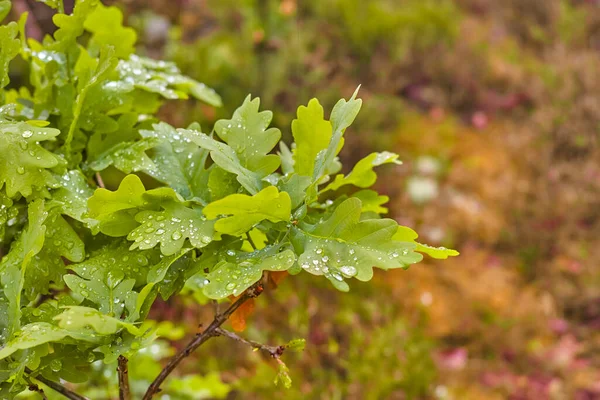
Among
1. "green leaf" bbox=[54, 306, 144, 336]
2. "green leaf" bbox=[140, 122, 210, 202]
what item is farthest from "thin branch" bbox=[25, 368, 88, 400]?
"green leaf" bbox=[140, 122, 210, 202]

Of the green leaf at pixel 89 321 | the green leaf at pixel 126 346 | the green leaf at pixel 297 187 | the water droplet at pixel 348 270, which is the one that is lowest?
the green leaf at pixel 126 346

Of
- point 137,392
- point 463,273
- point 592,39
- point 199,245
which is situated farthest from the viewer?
point 592,39

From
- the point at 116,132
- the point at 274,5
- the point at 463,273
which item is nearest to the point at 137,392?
the point at 116,132

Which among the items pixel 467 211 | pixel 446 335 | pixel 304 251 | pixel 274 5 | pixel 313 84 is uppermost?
pixel 304 251

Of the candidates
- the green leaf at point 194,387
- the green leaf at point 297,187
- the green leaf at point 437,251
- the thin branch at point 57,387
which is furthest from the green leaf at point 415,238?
the green leaf at point 194,387

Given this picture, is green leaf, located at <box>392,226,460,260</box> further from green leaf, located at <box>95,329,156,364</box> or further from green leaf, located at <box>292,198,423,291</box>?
green leaf, located at <box>95,329,156,364</box>

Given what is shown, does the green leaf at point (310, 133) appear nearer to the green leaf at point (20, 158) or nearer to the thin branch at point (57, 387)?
the green leaf at point (20, 158)

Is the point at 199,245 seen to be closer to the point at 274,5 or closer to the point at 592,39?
the point at 274,5

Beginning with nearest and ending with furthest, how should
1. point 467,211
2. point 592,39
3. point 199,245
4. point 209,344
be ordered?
point 199,245, point 209,344, point 467,211, point 592,39
